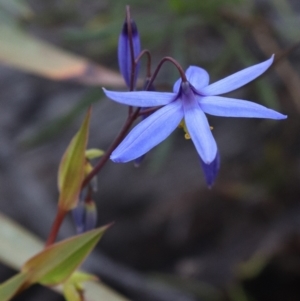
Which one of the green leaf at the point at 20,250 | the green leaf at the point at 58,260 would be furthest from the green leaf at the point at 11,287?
the green leaf at the point at 20,250

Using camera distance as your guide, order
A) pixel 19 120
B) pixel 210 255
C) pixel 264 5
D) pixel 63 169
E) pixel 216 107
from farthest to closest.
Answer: pixel 19 120, pixel 264 5, pixel 210 255, pixel 63 169, pixel 216 107

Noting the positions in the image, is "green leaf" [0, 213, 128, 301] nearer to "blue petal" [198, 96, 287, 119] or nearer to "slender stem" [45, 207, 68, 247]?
"slender stem" [45, 207, 68, 247]

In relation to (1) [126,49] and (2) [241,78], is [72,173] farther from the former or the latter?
(2) [241,78]

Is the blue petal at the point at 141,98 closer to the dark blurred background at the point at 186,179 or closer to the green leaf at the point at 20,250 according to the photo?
the green leaf at the point at 20,250

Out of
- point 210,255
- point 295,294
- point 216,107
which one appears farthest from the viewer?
point 210,255

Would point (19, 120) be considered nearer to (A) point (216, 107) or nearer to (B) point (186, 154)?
(B) point (186, 154)

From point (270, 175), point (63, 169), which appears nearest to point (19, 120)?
point (270, 175)

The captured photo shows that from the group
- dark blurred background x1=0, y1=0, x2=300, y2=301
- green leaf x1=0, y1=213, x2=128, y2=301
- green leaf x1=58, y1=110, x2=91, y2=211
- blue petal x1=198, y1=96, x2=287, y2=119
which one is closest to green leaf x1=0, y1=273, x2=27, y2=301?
green leaf x1=58, y1=110, x2=91, y2=211
